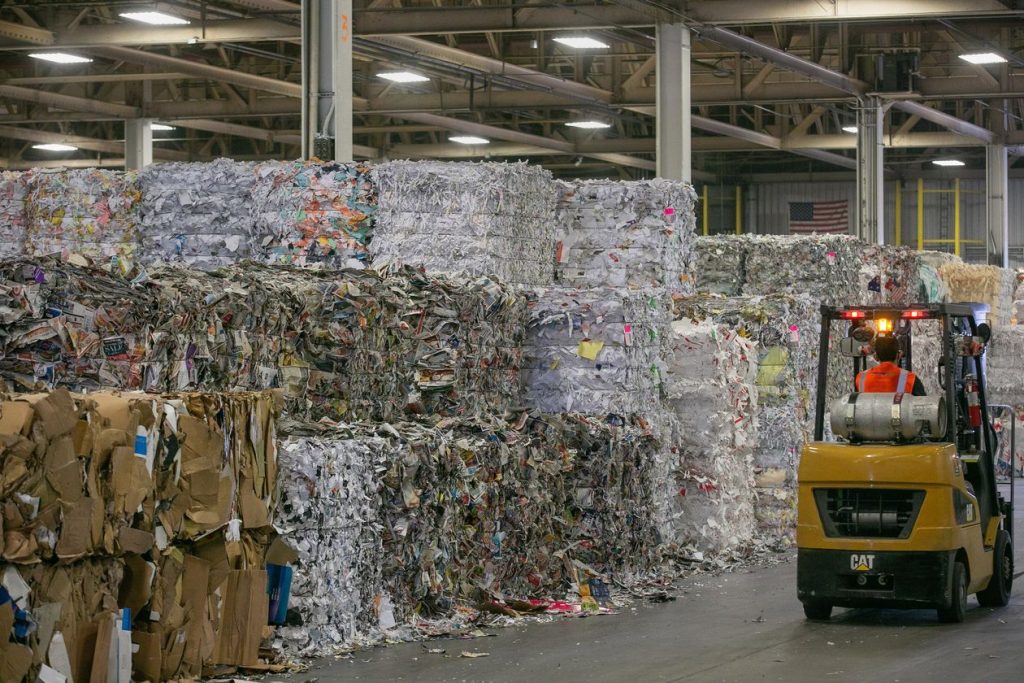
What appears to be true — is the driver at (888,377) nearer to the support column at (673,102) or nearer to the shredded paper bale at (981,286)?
the support column at (673,102)

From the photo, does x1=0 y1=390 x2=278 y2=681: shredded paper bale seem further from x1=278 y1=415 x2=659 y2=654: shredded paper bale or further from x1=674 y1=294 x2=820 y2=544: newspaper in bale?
x1=674 y1=294 x2=820 y2=544: newspaper in bale

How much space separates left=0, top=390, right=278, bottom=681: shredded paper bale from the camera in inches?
263

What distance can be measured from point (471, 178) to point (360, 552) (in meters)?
3.79

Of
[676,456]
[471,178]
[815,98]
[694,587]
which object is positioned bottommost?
[694,587]

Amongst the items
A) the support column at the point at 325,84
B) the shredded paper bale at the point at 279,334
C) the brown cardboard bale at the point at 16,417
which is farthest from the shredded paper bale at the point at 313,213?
the brown cardboard bale at the point at 16,417

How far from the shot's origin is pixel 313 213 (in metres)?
11.6

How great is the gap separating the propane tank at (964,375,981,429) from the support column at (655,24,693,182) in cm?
807

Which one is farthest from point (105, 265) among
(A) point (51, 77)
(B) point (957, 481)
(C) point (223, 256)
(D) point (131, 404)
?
(A) point (51, 77)

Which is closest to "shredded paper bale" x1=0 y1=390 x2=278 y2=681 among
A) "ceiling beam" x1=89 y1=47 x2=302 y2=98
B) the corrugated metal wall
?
"ceiling beam" x1=89 y1=47 x2=302 y2=98

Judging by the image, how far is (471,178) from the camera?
11.7 m

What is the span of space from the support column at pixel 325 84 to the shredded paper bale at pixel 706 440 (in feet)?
10.9

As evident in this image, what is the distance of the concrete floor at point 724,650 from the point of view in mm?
8125

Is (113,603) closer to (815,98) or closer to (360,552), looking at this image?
(360,552)

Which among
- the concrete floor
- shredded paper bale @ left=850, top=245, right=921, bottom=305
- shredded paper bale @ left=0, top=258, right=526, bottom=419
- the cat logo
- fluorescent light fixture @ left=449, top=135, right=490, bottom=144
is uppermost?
fluorescent light fixture @ left=449, top=135, right=490, bottom=144
